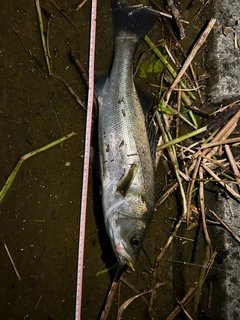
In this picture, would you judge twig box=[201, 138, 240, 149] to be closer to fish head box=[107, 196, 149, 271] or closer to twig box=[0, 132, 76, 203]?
fish head box=[107, 196, 149, 271]

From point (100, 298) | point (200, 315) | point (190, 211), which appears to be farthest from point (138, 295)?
point (190, 211)

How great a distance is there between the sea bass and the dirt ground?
297mm

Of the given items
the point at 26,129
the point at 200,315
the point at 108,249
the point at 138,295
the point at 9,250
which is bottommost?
the point at 200,315

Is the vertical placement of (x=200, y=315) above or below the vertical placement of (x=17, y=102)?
below

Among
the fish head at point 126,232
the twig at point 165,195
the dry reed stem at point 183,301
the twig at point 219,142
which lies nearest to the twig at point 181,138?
the twig at point 219,142

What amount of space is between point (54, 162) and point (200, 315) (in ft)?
6.51

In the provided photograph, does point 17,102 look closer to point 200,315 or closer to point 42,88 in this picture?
point 42,88

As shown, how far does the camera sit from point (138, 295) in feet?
12.2

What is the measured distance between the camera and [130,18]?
3.53m

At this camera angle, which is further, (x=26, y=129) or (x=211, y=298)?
(x=211, y=298)

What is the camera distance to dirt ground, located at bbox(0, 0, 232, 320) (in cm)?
345

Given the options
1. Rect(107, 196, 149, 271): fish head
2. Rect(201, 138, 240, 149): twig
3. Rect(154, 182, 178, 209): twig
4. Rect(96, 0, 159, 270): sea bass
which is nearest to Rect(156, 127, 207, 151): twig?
Rect(201, 138, 240, 149): twig

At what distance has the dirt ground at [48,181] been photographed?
345 centimetres

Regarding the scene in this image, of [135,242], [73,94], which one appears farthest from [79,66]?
[135,242]
